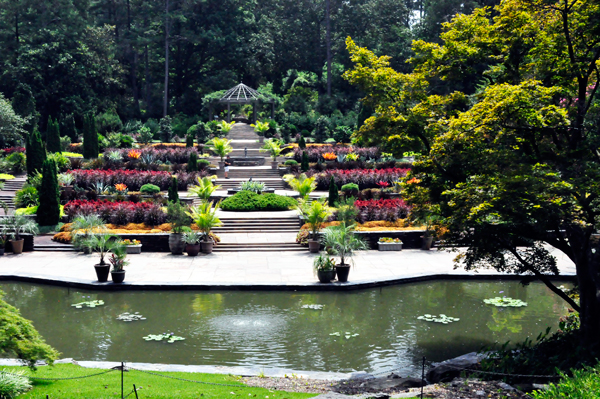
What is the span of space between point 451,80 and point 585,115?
2.81 meters

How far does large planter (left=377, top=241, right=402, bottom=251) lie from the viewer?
71.3 ft

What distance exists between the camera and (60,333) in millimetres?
13023

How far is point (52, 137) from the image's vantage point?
39156mm

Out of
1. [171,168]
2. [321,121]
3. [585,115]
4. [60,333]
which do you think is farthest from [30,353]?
[321,121]

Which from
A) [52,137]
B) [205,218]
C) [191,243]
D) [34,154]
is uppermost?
[52,137]

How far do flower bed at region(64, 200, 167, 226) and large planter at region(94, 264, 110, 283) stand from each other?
6.73 meters

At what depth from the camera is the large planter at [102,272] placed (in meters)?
16.6

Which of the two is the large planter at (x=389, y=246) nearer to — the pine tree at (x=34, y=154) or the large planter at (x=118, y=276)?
the large planter at (x=118, y=276)

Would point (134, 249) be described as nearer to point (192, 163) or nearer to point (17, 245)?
point (17, 245)

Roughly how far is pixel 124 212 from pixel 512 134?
55.2 feet

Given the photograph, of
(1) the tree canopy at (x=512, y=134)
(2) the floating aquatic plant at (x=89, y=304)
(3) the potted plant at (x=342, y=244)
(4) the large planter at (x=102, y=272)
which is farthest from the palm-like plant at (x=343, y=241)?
(2) the floating aquatic plant at (x=89, y=304)

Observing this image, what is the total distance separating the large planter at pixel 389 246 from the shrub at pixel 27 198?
606 inches

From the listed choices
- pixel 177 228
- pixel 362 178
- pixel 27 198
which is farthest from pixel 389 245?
pixel 27 198

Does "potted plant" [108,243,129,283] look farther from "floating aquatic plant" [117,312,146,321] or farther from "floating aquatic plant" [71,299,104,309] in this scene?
"floating aquatic plant" [117,312,146,321]
